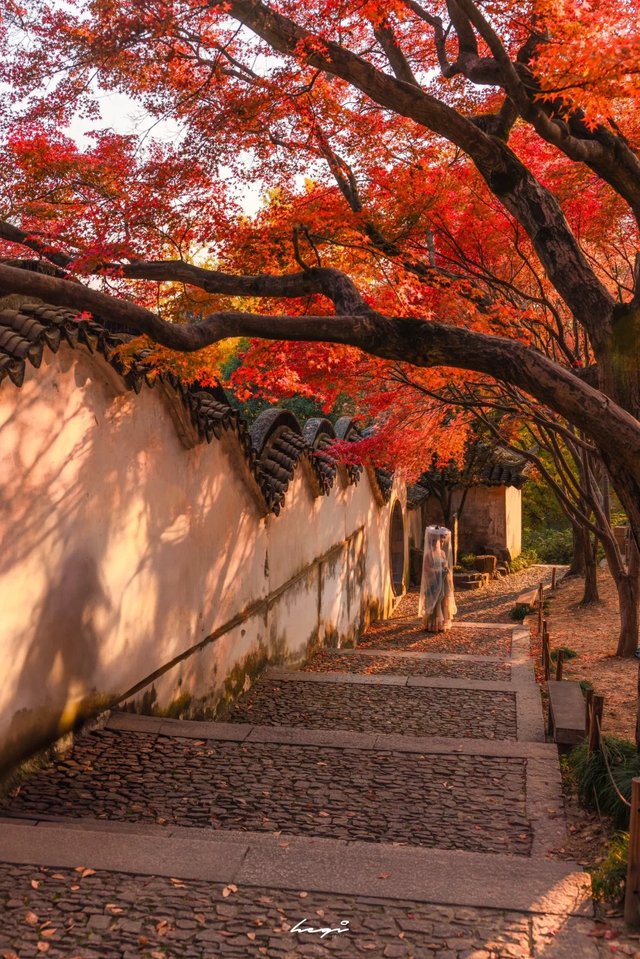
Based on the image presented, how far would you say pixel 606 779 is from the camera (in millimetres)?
6219

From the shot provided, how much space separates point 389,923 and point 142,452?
4.83 m

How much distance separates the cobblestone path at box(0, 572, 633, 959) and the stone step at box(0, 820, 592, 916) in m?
0.01

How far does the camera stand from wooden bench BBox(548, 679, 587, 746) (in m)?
7.57

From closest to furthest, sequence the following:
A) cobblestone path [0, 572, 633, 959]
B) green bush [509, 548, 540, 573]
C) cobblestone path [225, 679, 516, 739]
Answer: cobblestone path [0, 572, 633, 959] → cobblestone path [225, 679, 516, 739] → green bush [509, 548, 540, 573]

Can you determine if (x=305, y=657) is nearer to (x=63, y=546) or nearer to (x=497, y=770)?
(x=497, y=770)

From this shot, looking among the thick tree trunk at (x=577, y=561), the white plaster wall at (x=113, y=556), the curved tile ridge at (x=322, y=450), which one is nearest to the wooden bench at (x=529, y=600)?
the thick tree trunk at (x=577, y=561)

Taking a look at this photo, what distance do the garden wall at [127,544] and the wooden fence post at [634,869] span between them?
399 centimetres

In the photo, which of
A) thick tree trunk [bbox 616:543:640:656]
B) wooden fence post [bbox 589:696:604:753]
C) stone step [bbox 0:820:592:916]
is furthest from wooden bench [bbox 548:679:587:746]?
thick tree trunk [bbox 616:543:640:656]

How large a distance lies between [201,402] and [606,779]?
207 inches

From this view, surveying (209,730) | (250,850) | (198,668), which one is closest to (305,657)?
(198,668)

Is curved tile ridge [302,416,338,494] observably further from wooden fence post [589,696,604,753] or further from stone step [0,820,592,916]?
stone step [0,820,592,916]

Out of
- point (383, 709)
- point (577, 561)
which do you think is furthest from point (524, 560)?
point (383, 709)

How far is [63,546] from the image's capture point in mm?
6469

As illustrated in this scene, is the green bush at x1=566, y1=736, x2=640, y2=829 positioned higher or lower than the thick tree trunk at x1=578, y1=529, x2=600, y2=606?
lower
